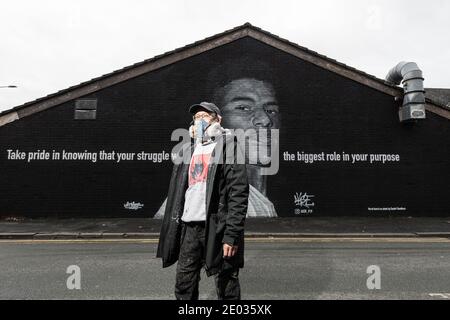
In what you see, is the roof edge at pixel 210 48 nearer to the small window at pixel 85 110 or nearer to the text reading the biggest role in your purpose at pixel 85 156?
the small window at pixel 85 110

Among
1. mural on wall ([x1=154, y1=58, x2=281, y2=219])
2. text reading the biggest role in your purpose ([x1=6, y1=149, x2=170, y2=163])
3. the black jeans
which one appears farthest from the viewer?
→ mural on wall ([x1=154, y1=58, x2=281, y2=219])

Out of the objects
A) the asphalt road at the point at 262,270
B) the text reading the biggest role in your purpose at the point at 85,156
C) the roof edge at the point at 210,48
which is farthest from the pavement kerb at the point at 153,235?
the roof edge at the point at 210,48

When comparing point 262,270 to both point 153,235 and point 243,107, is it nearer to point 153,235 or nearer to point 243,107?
point 153,235

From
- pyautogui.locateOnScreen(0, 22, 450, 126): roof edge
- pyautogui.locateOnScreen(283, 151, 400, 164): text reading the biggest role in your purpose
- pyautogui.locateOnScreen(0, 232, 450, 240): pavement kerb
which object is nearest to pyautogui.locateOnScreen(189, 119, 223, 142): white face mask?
pyautogui.locateOnScreen(0, 232, 450, 240): pavement kerb

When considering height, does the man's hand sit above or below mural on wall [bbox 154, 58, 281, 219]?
below

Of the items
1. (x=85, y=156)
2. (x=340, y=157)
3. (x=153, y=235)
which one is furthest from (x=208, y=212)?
(x=340, y=157)

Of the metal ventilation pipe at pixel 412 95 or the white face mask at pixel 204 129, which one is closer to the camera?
the white face mask at pixel 204 129

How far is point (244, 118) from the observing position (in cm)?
1197

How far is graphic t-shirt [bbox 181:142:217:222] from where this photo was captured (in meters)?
2.97

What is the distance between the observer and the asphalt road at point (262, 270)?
14.0 ft

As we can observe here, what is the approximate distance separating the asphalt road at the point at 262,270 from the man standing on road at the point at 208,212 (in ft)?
4.56
